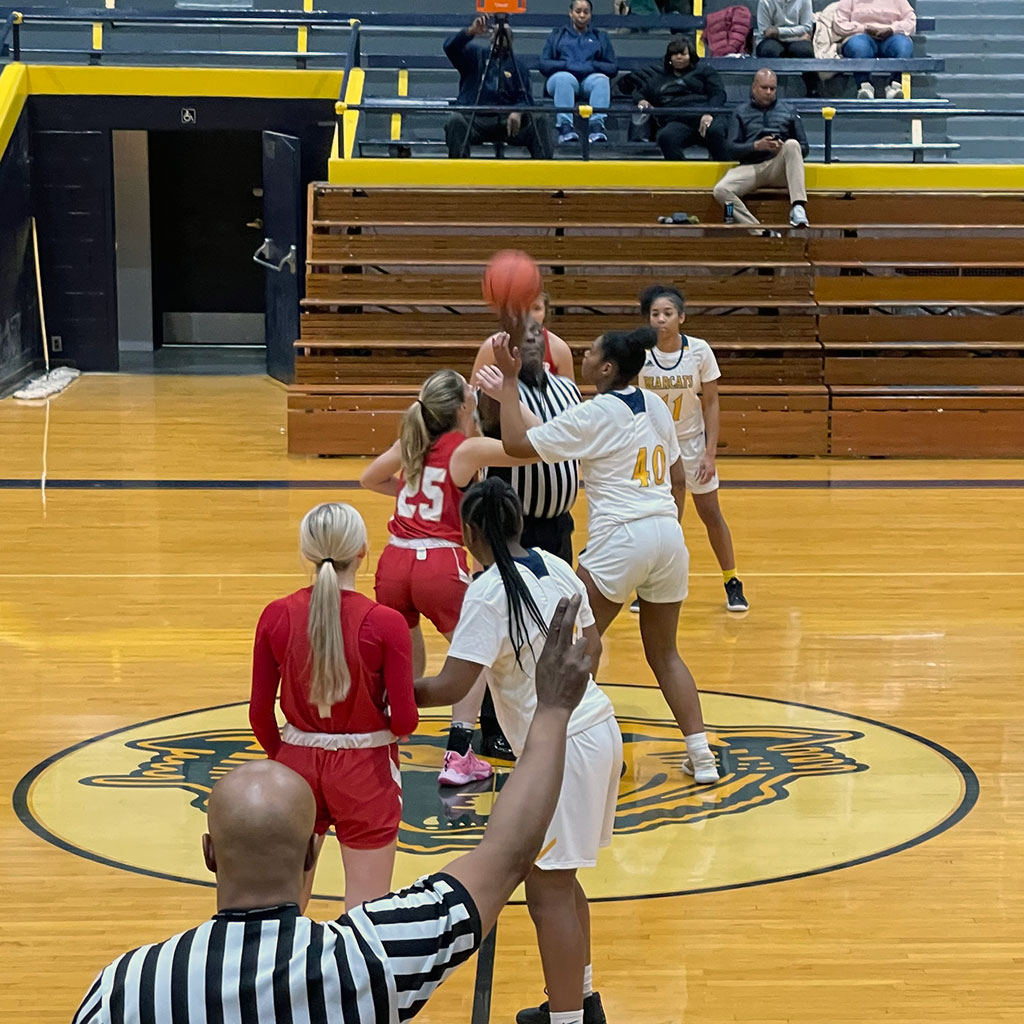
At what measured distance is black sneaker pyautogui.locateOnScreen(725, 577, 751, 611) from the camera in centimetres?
804

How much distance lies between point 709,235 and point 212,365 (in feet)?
21.3

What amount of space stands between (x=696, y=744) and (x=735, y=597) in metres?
2.56

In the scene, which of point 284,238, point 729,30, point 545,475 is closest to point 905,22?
point 729,30

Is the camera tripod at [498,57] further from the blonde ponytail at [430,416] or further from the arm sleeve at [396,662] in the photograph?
the arm sleeve at [396,662]

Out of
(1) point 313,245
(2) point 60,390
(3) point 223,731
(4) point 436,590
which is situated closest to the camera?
(4) point 436,590

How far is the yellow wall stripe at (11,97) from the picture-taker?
1495cm

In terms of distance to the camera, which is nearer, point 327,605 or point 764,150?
point 327,605

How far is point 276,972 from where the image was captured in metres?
1.92

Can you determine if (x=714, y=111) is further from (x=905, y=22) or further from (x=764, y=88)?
(x=905, y=22)

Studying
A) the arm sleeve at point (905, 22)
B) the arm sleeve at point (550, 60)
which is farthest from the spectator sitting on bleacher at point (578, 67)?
the arm sleeve at point (905, 22)

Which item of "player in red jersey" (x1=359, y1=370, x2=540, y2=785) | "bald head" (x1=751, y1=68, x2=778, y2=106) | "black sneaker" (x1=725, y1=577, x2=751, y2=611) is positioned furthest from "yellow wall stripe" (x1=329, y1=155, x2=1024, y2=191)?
"player in red jersey" (x1=359, y1=370, x2=540, y2=785)

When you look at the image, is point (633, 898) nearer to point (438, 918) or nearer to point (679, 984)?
point (679, 984)

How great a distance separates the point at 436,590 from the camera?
17.3ft

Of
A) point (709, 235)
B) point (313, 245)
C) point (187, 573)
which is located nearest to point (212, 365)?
point (313, 245)
